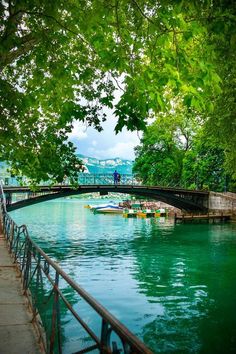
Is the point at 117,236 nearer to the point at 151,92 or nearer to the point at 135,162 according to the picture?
the point at 135,162

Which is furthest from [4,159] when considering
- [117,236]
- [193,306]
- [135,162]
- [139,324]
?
[135,162]

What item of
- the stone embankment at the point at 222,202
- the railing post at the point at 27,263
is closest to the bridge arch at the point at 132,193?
the stone embankment at the point at 222,202

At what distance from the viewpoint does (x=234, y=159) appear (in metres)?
24.9

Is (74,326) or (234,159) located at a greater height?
(234,159)

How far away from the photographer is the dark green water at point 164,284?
10.5m

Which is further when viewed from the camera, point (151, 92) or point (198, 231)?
point (198, 231)

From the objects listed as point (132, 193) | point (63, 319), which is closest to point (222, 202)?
point (132, 193)

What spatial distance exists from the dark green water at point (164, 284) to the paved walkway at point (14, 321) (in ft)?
8.20

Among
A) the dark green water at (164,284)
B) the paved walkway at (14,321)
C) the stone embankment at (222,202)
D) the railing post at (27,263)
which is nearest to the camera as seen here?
the paved walkway at (14,321)

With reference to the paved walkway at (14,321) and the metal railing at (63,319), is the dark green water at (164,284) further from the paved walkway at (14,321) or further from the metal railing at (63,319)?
the paved walkway at (14,321)

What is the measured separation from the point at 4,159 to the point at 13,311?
846 centimetres

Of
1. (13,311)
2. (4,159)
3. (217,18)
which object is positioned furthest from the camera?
(4,159)

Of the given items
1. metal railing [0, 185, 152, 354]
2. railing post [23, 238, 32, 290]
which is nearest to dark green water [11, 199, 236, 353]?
metal railing [0, 185, 152, 354]

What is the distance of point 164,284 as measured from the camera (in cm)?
1638
